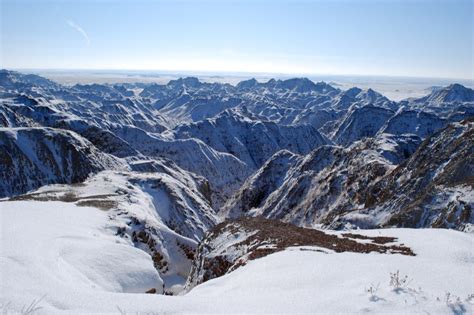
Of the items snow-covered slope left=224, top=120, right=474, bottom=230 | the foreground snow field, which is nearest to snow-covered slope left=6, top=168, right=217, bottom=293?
the foreground snow field

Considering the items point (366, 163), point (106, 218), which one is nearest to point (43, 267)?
point (106, 218)

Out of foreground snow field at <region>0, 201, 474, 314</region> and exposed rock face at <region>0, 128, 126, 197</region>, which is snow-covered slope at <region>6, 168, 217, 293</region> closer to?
foreground snow field at <region>0, 201, 474, 314</region>

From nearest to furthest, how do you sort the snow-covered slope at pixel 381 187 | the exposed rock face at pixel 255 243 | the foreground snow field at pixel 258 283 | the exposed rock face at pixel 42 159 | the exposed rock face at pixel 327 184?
the foreground snow field at pixel 258 283
the exposed rock face at pixel 255 243
the snow-covered slope at pixel 381 187
the exposed rock face at pixel 327 184
the exposed rock face at pixel 42 159

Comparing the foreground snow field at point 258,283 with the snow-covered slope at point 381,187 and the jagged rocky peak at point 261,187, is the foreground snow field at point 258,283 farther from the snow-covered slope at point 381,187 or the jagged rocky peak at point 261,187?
the jagged rocky peak at point 261,187

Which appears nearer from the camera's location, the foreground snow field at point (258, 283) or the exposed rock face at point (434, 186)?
the foreground snow field at point (258, 283)

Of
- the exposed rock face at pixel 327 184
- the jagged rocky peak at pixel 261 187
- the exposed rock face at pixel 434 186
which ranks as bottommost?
the jagged rocky peak at pixel 261 187

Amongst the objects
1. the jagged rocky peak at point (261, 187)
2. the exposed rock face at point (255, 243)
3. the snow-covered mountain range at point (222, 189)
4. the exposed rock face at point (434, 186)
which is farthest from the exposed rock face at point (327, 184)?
the exposed rock face at point (255, 243)
